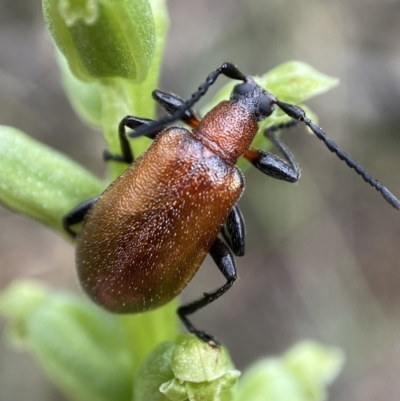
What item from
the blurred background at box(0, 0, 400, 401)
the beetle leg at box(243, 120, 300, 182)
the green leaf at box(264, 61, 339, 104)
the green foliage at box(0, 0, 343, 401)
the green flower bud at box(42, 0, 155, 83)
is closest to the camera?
the green flower bud at box(42, 0, 155, 83)

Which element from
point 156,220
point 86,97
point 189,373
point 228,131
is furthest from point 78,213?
point 189,373

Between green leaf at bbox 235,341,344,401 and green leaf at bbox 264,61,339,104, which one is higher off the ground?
green leaf at bbox 264,61,339,104

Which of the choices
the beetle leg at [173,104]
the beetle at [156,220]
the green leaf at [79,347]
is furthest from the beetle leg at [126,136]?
the green leaf at [79,347]

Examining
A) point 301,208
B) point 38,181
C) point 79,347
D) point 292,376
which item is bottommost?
point 301,208

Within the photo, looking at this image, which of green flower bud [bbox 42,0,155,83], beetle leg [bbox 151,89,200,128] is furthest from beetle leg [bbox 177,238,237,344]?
green flower bud [bbox 42,0,155,83]

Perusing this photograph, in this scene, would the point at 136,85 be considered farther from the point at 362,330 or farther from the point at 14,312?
the point at 362,330

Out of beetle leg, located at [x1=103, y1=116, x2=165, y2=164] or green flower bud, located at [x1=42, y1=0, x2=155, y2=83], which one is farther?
beetle leg, located at [x1=103, y1=116, x2=165, y2=164]

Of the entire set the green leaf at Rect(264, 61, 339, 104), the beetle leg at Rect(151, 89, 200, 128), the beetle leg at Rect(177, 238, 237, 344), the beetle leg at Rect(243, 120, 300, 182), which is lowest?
the beetle leg at Rect(177, 238, 237, 344)

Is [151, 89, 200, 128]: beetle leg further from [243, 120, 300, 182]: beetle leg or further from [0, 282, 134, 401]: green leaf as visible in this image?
[0, 282, 134, 401]: green leaf

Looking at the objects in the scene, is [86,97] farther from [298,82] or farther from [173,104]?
[298,82]
